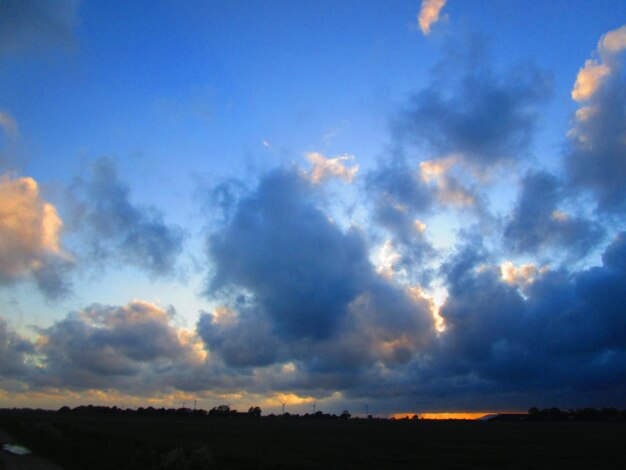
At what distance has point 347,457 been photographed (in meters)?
48.3

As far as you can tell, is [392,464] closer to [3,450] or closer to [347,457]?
[347,457]

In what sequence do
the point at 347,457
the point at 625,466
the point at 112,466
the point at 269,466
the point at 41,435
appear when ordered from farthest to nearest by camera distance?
the point at 41,435, the point at 347,457, the point at 625,466, the point at 269,466, the point at 112,466

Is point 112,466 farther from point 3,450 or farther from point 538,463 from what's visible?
point 538,463

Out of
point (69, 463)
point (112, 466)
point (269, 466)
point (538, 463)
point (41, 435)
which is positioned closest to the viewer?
point (112, 466)

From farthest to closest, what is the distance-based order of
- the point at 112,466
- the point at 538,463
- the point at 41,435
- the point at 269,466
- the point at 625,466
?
the point at 41,435 → the point at 538,463 → the point at 625,466 → the point at 269,466 → the point at 112,466

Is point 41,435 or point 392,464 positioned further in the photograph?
point 41,435

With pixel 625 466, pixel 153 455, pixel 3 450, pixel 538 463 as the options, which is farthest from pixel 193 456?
pixel 625 466

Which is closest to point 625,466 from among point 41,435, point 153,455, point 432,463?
point 432,463

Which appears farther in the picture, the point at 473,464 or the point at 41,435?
the point at 41,435

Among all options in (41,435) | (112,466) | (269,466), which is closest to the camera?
(112,466)

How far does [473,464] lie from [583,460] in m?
12.4

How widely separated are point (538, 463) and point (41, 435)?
182ft

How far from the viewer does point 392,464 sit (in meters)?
41.5

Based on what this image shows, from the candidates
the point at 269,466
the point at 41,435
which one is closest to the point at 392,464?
the point at 269,466
